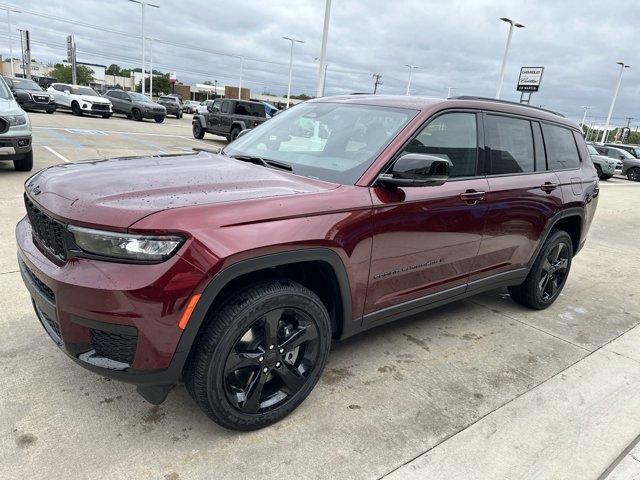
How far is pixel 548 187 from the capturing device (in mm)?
3998

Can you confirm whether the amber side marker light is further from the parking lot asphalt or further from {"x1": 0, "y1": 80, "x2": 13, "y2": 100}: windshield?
{"x1": 0, "y1": 80, "x2": 13, "y2": 100}: windshield

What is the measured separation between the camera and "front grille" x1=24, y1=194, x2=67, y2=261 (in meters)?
2.21

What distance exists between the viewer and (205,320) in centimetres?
224

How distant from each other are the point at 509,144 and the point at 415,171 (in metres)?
1.47

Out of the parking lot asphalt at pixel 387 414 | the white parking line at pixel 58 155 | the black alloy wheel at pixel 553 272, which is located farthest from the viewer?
the white parking line at pixel 58 155

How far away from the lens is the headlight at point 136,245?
6.59 ft

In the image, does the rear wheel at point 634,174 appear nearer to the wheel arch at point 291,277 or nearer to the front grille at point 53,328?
the wheel arch at point 291,277

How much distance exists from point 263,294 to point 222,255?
32 centimetres

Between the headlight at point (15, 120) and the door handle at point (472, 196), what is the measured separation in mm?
7225

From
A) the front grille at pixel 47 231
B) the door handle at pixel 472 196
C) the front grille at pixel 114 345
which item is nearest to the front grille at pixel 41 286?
the front grille at pixel 47 231

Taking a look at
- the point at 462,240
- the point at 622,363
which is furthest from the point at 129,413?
the point at 622,363

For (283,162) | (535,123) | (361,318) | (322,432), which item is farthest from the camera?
(535,123)

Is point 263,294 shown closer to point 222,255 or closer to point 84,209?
point 222,255

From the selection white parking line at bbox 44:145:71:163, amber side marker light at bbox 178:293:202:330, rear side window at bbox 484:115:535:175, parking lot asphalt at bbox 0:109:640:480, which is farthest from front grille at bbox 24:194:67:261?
white parking line at bbox 44:145:71:163
